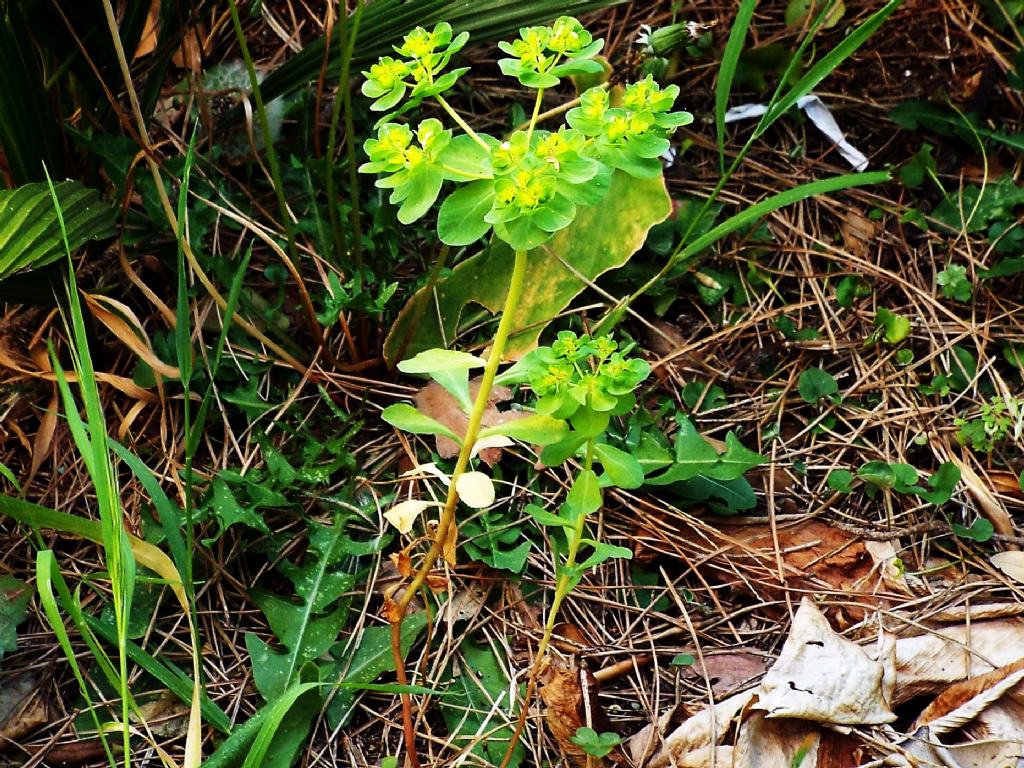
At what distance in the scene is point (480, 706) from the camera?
1.53 metres

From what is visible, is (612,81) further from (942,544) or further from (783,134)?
(942,544)

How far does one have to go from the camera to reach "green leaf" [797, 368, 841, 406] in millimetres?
1831

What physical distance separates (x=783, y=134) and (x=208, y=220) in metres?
1.27

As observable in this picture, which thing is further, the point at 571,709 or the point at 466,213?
the point at 571,709

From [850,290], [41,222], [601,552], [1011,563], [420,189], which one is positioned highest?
[420,189]

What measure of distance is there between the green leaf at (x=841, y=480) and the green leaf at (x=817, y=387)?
161 millimetres

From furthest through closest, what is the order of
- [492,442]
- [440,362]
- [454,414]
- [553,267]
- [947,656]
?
[553,267] → [454,414] → [947,656] → [492,442] → [440,362]

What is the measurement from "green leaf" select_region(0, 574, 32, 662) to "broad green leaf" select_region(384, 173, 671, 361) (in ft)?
2.61

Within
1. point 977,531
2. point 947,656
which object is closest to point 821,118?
point 977,531

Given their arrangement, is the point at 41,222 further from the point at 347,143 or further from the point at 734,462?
the point at 734,462

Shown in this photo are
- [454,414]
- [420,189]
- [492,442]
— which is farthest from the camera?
[454,414]

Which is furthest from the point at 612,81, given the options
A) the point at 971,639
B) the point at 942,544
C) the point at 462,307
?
the point at 971,639

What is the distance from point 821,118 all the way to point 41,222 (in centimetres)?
161

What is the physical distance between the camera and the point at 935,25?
7.14ft
